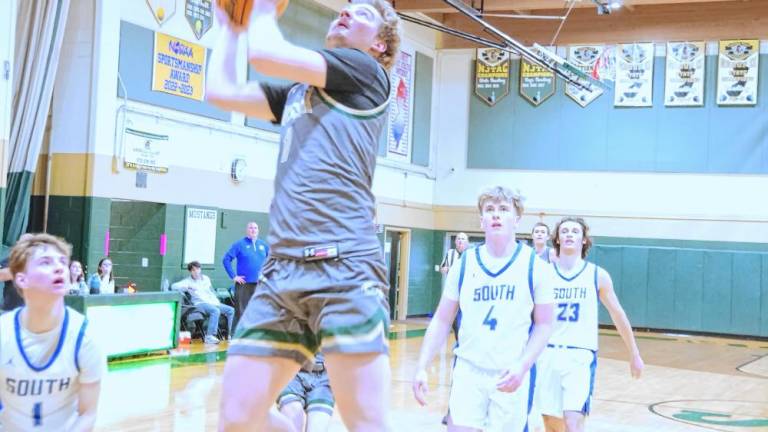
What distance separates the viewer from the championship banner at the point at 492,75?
2228cm

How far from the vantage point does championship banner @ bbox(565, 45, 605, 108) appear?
2130 centimetres

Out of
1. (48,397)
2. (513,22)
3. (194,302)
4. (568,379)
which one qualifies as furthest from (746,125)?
(48,397)

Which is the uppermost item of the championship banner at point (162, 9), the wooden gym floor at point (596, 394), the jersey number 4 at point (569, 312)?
the championship banner at point (162, 9)

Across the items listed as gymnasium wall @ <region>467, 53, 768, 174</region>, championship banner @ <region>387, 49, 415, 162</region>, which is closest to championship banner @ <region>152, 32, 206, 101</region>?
championship banner @ <region>387, 49, 415, 162</region>

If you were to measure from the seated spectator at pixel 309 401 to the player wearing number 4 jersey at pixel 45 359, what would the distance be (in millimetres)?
1402

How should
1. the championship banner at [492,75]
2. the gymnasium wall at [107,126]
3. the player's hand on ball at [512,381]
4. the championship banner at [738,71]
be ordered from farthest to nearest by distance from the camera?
the championship banner at [492,75]
the championship banner at [738,71]
the gymnasium wall at [107,126]
the player's hand on ball at [512,381]

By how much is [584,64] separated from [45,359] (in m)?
19.0

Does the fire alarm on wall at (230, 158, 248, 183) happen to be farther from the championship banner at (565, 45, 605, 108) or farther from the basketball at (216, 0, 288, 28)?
the basketball at (216, 0, 288, 28)

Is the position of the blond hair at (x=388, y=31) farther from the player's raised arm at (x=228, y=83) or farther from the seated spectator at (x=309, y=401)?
the seated spectator at (x=309, y=401)

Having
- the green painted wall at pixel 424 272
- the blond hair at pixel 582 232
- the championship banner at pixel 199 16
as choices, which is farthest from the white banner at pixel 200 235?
the blond hair at pixel 582 232

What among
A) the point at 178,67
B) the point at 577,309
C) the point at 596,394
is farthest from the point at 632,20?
the point at 577,309

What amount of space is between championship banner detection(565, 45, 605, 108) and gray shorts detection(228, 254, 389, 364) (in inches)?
760

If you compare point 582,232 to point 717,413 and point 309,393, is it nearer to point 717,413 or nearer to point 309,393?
point 309,393

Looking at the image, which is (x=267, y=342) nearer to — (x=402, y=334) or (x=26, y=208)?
(x=26, y=208)
